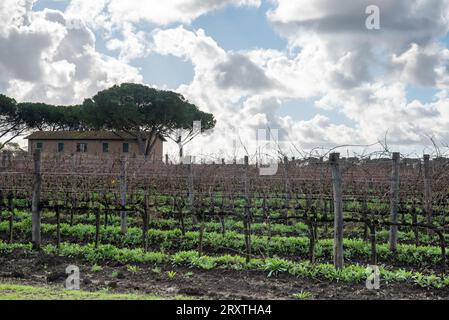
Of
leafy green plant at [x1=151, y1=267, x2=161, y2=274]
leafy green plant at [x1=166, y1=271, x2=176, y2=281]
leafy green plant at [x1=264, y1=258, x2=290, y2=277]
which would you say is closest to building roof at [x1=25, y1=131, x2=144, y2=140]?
leafy green plant at [x1=151, y1=267, x2=161, y2=274]

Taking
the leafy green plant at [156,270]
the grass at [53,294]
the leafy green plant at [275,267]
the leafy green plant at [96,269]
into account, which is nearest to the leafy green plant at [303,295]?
the leafy green plant at [275,267]

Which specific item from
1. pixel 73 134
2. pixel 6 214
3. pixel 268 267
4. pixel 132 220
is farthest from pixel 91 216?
pixel 73 134

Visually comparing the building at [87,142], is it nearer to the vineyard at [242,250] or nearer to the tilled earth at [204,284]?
the vineyard at [242,250]

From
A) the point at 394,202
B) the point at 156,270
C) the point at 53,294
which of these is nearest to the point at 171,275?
the point at 156,270

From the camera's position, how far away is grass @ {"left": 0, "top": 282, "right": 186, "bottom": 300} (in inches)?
236

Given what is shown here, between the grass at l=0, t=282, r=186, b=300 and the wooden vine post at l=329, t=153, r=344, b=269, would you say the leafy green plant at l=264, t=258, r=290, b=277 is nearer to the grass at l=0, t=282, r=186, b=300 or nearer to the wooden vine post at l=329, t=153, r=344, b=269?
the wooden vine post at l=329, t=153, r=344, b=269

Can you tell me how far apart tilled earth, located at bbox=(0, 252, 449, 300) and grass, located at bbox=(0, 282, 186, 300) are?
1.13 ft

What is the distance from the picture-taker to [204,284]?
7.04 metres

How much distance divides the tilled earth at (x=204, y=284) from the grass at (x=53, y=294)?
34 centimetres

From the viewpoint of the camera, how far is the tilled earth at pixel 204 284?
6.55m

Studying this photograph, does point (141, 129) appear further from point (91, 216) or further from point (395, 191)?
point (395, 191)

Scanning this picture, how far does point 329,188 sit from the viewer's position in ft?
55.9

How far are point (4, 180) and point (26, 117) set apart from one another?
39916 mm

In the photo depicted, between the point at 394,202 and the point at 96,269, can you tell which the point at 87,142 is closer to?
the point at 394,202
